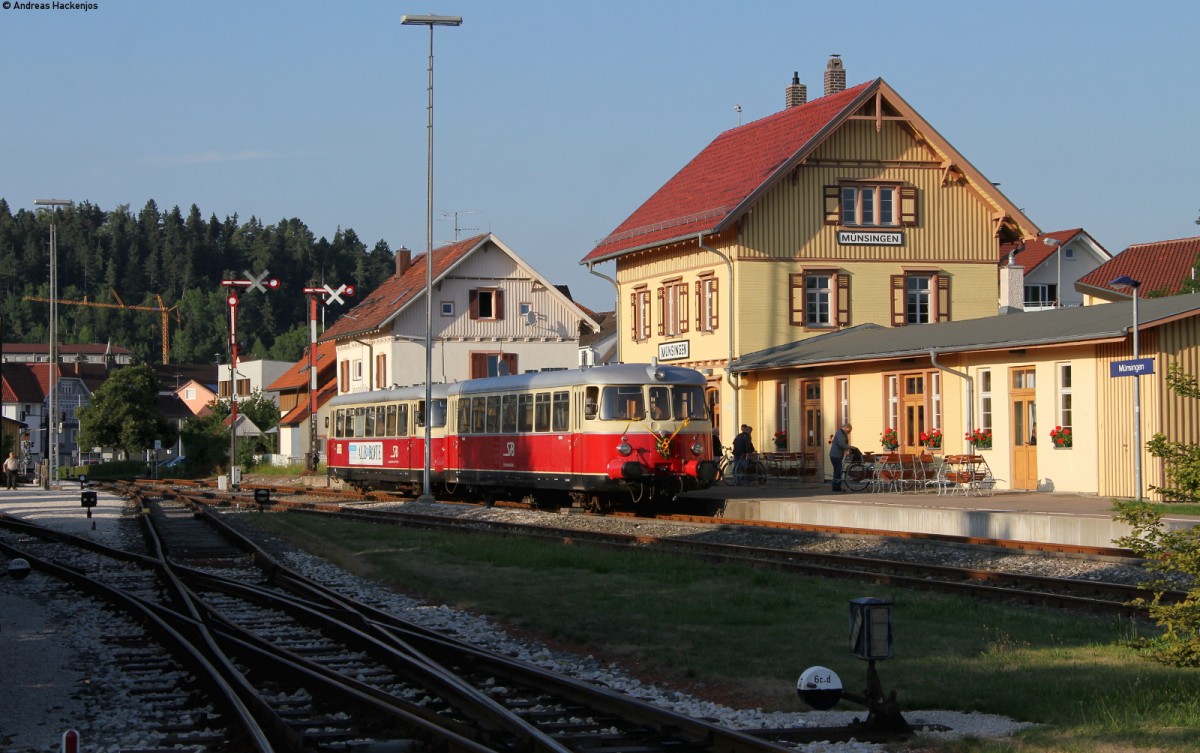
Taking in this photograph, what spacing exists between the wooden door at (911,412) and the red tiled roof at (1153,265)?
994 inches

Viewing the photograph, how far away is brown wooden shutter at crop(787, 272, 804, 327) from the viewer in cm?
3919

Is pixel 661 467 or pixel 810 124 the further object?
pixel 810 124

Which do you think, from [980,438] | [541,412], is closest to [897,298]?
[980,438]

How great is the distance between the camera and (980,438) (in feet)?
97.9

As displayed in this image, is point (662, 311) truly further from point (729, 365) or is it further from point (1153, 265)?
point (1153, 265)

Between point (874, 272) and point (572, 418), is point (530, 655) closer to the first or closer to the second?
point (572, 418)

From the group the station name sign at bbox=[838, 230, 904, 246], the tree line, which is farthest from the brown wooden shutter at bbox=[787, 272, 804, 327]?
the tree line

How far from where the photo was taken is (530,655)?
11531mm

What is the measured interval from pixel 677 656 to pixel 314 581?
6.88 m

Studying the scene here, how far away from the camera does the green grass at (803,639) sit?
8516 mm

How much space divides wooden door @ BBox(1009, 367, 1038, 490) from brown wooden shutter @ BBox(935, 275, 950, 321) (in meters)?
11.2

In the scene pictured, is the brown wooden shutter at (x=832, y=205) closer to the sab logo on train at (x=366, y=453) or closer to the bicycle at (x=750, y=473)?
the bicycle at (x=750, y=473)

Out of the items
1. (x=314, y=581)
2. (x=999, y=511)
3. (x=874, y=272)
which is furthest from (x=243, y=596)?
(x=874, y=272)

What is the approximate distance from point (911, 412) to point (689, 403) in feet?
21.5
